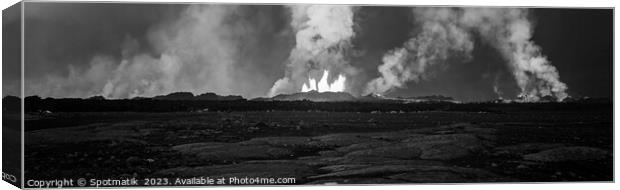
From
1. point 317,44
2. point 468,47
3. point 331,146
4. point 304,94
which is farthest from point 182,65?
point 468,47

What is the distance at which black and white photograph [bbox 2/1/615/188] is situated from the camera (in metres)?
14.5

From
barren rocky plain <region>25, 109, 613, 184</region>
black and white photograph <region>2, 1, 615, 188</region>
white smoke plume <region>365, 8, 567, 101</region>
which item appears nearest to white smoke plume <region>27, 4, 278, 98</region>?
black and white photograph <region>2, 1, 615, 188</region>

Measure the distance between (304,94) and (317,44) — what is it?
73 cm

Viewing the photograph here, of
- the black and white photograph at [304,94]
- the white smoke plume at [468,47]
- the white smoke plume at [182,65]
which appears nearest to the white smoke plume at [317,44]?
the black and white photograph at [304,94]

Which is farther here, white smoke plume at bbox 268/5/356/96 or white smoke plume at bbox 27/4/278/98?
white smoke plume at bbox 268/5/356/96

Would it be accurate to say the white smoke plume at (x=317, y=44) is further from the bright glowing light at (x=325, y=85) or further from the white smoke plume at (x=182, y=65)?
the white smoke plume at (x=182, y=65)

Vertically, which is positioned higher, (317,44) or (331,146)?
(317,44)

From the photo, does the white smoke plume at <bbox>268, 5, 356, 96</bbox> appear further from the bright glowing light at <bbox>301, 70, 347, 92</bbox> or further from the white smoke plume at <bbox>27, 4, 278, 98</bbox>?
the white smoke plume at <bbox>27, 4, 278, 98</bbox>

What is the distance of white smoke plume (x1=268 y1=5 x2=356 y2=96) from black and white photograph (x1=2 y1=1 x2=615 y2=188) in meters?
0.02

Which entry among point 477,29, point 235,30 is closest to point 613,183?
point 477,29

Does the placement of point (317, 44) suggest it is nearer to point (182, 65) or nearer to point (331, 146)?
point (331, 146)

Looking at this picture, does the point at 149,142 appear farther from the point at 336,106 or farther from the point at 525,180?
the point at 525,180

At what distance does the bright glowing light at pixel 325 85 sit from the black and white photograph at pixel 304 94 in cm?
2

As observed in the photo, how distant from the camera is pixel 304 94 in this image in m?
15.2
